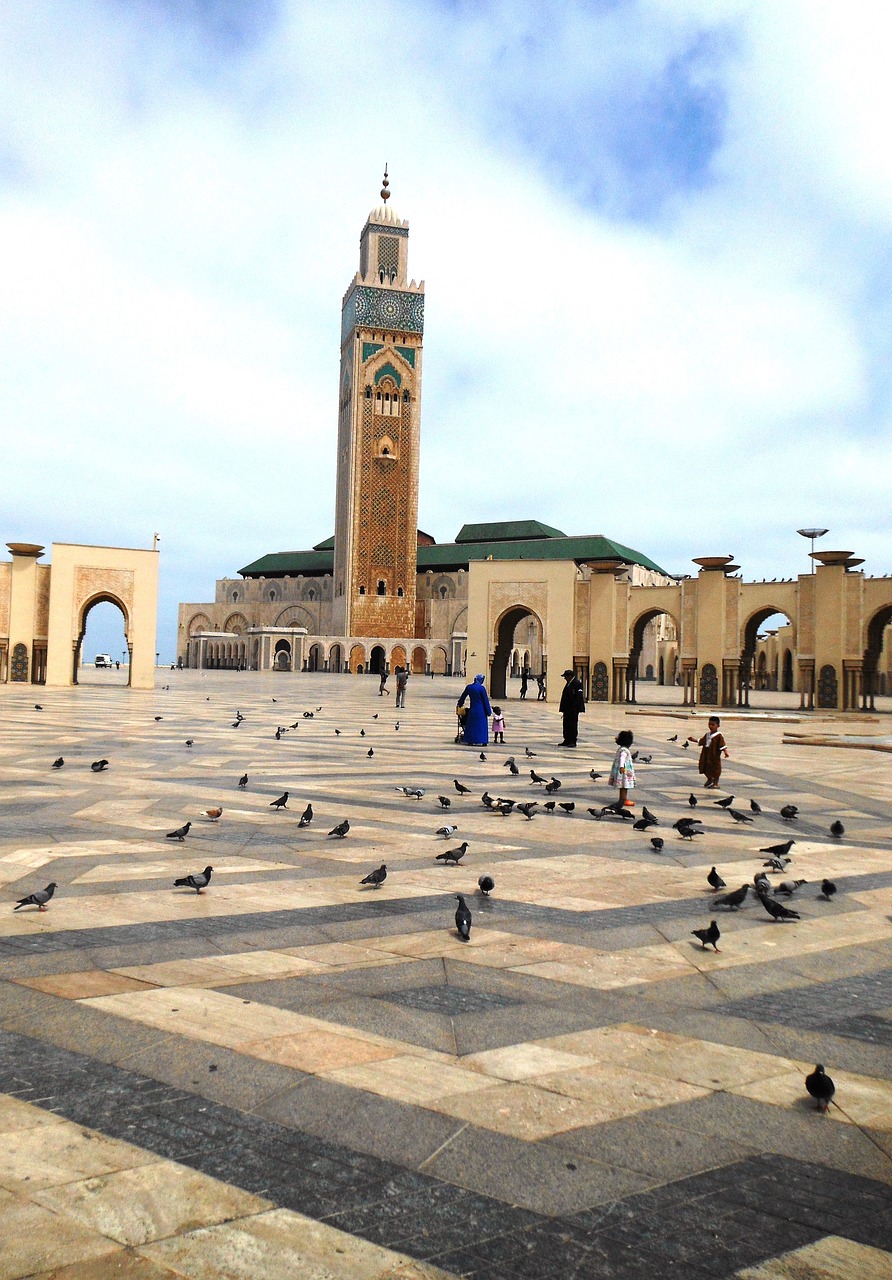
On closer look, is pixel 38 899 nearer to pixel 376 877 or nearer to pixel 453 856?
pixel 376 877

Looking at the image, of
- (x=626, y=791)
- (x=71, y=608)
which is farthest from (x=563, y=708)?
(x=71, y=608)

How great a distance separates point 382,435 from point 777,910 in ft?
190

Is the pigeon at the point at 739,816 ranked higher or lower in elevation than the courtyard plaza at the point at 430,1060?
higher

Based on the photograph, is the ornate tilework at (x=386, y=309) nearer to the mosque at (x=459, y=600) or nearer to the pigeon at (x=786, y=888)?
the mosque at (x=459, y=600)

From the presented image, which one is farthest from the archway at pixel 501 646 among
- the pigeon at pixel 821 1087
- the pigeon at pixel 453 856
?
the pigeon at pixel 821 1087

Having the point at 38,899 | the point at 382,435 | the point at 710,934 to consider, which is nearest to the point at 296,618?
the point at 382,435

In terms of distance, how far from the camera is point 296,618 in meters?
70.5

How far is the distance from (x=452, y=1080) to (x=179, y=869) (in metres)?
2.64

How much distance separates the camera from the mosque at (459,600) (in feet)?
83.6

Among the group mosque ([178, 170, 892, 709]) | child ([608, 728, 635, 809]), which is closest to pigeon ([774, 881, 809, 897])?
child ([608, 728, 635, 809])

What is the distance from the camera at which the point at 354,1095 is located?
93.6 inches

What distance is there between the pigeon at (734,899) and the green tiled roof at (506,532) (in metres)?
65.2

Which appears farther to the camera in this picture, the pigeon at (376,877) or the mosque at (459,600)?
the mosque at (459,600)

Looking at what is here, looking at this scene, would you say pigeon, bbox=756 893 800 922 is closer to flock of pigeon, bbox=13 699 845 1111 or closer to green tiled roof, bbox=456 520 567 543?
flock of pigeon, bbox=13 699 845 1111
